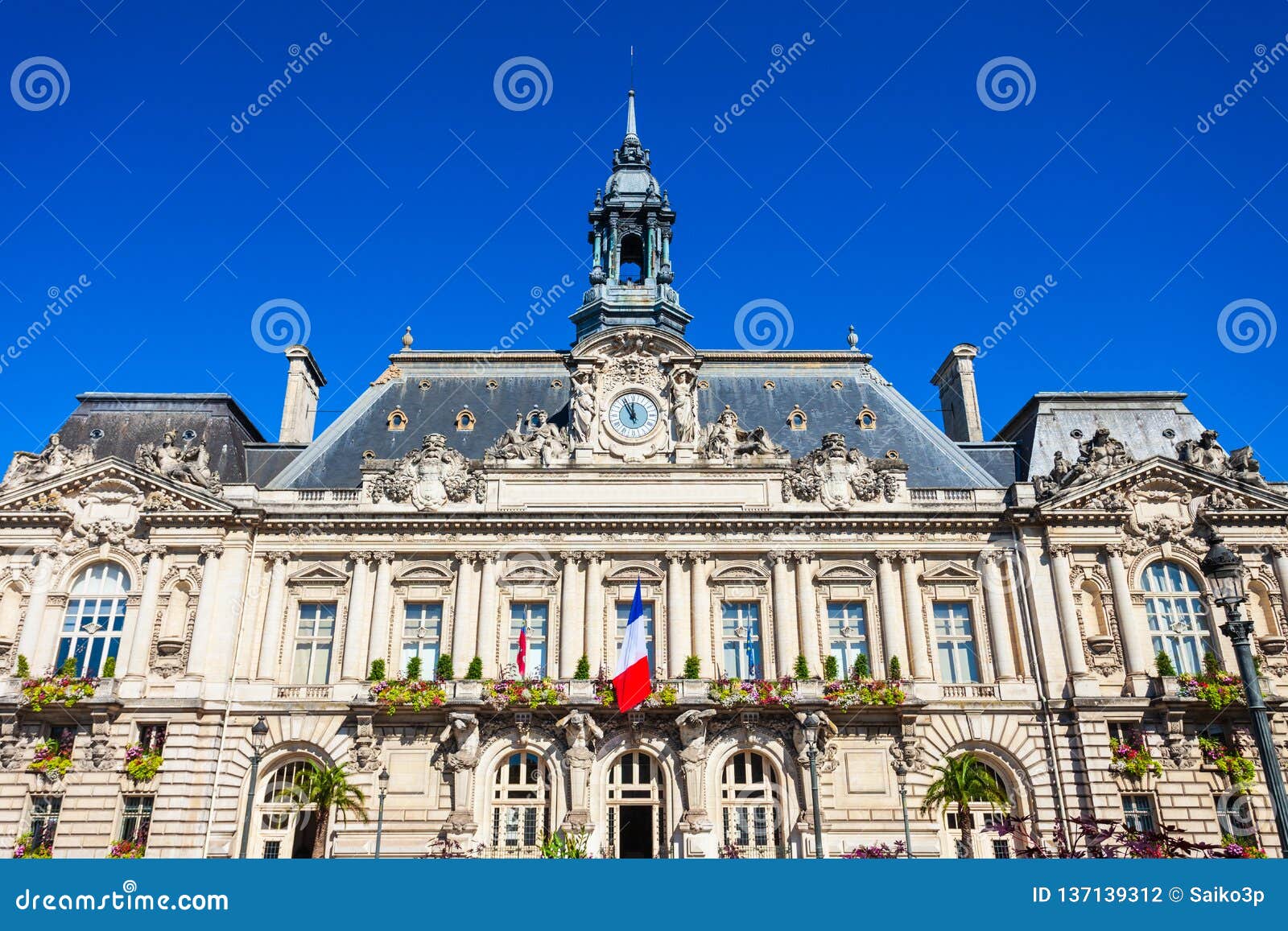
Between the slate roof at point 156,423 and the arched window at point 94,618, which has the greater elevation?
the slate roof at point 156,423

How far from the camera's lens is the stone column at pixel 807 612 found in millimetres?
31734

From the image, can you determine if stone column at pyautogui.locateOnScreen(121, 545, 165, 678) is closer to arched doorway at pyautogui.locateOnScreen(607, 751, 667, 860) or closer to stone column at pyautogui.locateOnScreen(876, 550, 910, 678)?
arched doorway at pyautogui.locateOnScreen(607, 751, 667, 860)

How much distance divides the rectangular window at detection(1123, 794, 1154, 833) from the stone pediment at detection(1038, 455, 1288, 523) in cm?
899

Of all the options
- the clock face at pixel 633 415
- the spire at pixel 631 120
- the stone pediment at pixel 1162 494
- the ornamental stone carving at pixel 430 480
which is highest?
the spire at pixel 631 120

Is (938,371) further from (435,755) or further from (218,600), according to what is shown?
(218,600)

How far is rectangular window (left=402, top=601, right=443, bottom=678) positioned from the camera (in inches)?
1268

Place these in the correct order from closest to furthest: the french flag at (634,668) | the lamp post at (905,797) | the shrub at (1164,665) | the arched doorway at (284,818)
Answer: the lamp post at (905,797)
the french flag at (634,668)
the arched doorway at (284,818)
the shrub at (1164,665)

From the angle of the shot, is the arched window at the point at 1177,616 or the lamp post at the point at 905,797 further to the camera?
the arched window at the point at 1177,616

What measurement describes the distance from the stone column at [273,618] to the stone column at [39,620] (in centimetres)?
645

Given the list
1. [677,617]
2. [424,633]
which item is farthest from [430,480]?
[677,617]

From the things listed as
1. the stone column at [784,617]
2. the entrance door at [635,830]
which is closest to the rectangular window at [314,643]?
the entrance door at [635,830]

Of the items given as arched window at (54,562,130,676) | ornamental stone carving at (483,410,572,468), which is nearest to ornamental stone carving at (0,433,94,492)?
arched window at (54,562,130,676)

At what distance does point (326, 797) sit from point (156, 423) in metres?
16.3

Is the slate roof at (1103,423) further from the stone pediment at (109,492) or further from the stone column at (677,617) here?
the stone pediment at (109,492)
